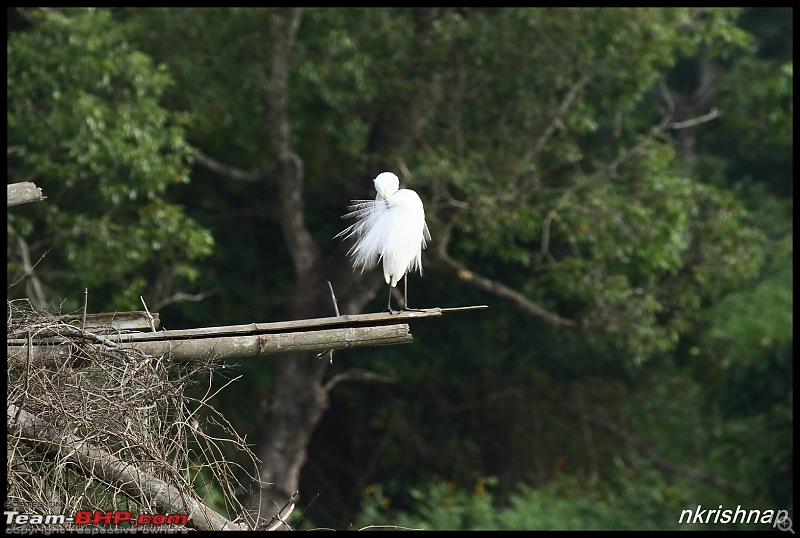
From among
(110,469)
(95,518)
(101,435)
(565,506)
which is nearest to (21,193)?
(101,435)

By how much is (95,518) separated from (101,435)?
0.28m

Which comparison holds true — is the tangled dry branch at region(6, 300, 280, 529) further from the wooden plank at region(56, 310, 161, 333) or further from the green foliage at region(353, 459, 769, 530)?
the green foliage at region(353, 459, 769, 530)

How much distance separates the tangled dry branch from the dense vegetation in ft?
11.2

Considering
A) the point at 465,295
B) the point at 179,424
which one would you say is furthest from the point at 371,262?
the point at 465,295

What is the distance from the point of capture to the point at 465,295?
1205 centimetres

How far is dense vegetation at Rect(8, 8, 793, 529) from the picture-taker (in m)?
8.76

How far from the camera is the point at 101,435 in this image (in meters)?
3.84

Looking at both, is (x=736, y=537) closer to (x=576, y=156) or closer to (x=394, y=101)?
(x=576, y=156)

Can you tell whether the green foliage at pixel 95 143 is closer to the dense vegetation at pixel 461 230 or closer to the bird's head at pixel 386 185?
the dense vegetation at pixel 461 230

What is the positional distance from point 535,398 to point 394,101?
4383mm

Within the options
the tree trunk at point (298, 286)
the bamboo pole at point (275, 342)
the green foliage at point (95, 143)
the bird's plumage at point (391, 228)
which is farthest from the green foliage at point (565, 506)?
the bamboo pole at point (275, 342)

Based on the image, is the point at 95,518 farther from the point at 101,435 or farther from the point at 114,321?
the point at 114,321

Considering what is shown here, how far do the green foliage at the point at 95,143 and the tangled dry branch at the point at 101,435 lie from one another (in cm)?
432

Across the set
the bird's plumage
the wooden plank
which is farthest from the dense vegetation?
the wooden plank
